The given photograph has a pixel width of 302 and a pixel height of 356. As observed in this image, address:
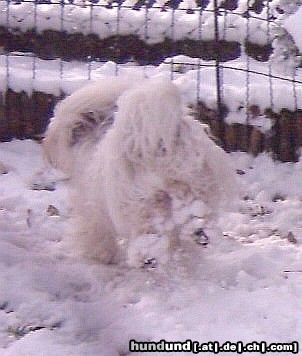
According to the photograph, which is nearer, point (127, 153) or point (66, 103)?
point (127, 153)

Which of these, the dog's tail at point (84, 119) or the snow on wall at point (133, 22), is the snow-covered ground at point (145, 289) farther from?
the snow on wall at point (133, 22)

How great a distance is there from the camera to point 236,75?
5.67 m

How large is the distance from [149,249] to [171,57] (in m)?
3.26

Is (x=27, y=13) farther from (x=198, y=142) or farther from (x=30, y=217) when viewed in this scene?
(x=198, y=142)

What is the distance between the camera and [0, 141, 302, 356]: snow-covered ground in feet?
9.41

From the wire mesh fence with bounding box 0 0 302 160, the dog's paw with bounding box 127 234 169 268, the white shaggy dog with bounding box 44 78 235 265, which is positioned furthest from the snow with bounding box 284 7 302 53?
the dog's paw with bounding box 127 234 169 268

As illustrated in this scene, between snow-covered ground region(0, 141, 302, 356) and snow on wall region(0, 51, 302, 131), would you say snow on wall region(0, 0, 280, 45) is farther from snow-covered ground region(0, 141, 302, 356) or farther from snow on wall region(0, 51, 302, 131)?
snow-covered ground region(0, 141, 302, 356)

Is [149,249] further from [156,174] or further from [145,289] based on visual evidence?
[156,174]

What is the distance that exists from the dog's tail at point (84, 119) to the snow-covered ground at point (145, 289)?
0.49m

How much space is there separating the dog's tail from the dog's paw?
0.52m

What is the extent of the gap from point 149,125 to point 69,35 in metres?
3.55

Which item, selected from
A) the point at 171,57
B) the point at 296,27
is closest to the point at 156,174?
the point at 296,27

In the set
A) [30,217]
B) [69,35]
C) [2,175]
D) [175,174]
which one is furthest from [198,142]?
[69,35]

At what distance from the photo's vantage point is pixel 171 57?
6273 mm
